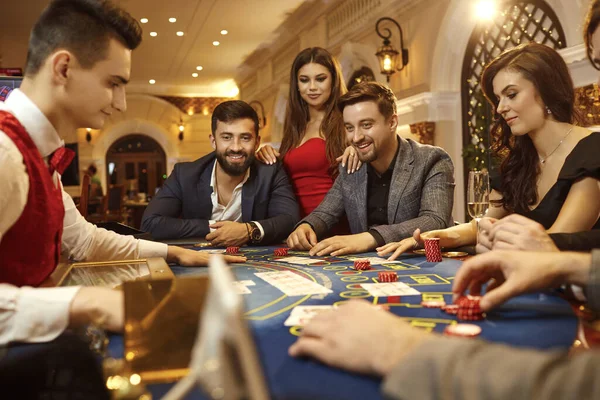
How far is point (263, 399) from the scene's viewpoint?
52cm

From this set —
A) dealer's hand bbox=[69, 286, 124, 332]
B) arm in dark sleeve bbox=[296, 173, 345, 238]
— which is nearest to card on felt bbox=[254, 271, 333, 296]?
dealer's hand bbox=[69, 286, 124, 332]

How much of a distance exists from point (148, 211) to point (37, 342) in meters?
2.12

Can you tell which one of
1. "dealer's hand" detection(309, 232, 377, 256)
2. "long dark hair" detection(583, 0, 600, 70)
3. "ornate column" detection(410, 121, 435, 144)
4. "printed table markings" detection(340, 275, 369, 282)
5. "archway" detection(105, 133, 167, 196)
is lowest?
"printed table markings" detection(340, 275, 369, 282)

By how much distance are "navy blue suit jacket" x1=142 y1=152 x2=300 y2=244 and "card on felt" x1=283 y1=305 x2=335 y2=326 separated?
5.83 ft

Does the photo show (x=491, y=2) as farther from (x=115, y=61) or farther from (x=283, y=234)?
(x=115, y=61)

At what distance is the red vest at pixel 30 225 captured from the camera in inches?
47.3

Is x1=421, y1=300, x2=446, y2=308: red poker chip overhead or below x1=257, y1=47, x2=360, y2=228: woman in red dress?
below

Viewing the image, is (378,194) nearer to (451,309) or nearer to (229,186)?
(229,186)

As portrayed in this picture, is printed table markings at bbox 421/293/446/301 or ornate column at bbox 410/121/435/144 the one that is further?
ornate column at bbox 410/121/435/144

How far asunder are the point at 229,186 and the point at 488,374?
8.69 feet

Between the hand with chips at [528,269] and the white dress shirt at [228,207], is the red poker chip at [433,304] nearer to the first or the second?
the hand with chips at [528,269]

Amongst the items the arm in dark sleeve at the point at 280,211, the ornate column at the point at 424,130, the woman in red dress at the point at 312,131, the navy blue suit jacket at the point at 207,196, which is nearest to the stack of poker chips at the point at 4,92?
the navy blue suit jacket at the point at 207,196

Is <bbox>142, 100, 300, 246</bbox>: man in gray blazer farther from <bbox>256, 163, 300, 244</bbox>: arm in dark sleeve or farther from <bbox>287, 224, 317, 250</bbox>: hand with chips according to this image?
<bbox>287, 224, 317, 250</bbox>: hand with chips

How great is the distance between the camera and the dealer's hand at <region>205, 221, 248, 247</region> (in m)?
2.64
